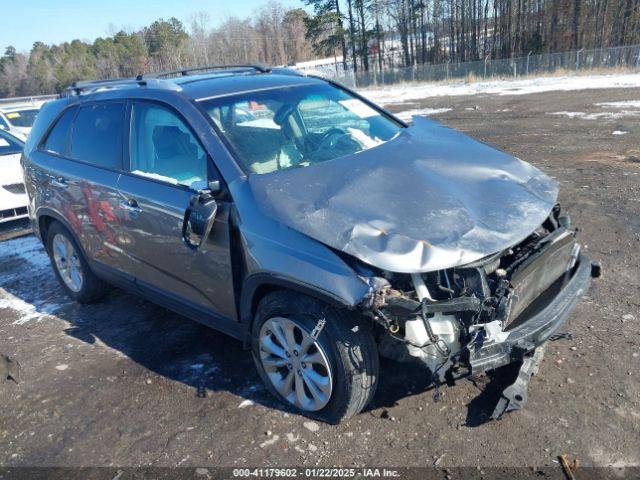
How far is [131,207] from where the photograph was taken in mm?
3832

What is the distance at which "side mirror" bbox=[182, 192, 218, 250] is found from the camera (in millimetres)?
3129

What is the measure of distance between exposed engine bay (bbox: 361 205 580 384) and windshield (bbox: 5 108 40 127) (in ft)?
38.1

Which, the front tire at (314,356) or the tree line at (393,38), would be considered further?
the tree line at (393,38)

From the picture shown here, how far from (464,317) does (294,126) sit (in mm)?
1881

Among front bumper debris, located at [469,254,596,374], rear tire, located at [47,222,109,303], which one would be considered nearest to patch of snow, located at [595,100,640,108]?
front bumper debris, located at [469,254,596,374]

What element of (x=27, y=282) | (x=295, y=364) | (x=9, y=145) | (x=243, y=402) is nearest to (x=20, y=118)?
(x=9, y=145)

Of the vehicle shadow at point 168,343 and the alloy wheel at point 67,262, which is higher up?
the alloy wheel at point 67,262

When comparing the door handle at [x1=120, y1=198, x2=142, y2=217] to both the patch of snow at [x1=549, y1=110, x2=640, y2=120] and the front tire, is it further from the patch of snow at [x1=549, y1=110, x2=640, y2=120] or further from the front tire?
the patch of snow at [x1=549, y1=110, x2=640, y2=120]

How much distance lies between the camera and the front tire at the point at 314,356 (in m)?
2.81

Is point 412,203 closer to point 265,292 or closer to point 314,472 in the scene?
point 265,292

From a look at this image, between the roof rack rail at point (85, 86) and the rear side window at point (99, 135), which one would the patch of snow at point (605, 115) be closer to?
the roof rack rail at point (85, 86)

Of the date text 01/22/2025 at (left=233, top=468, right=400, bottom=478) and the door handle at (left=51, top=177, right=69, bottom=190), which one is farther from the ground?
the door handle at (left=51, top=177, right=69, bottom=190)

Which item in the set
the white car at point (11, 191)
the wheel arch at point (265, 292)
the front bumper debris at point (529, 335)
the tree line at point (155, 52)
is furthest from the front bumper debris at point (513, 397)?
the tree line at point (155, 52)

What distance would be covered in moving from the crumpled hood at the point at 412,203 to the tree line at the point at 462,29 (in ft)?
158
